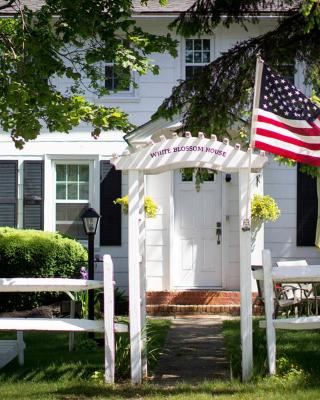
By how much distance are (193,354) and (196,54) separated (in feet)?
22.3

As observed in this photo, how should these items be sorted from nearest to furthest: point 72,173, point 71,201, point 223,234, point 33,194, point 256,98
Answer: point 256,98, point 223,234, point 33,194, point 71,201, point 72,173

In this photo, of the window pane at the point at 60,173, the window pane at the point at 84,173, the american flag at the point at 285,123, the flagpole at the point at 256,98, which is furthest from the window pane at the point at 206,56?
the flagpole at the point at 256,98

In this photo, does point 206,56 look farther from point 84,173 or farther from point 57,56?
point 57,56

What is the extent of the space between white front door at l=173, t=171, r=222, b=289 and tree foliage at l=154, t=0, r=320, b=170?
150 inches

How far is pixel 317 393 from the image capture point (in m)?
6.09

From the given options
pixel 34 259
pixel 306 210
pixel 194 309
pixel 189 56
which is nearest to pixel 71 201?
pixel 34 259

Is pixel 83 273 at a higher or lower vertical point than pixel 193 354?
higher

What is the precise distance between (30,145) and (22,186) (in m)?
0.78

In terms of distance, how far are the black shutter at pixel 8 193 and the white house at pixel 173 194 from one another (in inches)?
0.7

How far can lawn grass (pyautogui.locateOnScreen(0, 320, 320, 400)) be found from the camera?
6.18m

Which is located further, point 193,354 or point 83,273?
point 83,273

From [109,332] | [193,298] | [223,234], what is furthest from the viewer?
[223,234]

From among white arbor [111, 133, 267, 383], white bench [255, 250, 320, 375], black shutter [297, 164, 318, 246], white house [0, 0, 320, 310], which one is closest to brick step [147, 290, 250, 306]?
white house [0, 0, 320, 310]

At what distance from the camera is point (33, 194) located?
12.9 m
